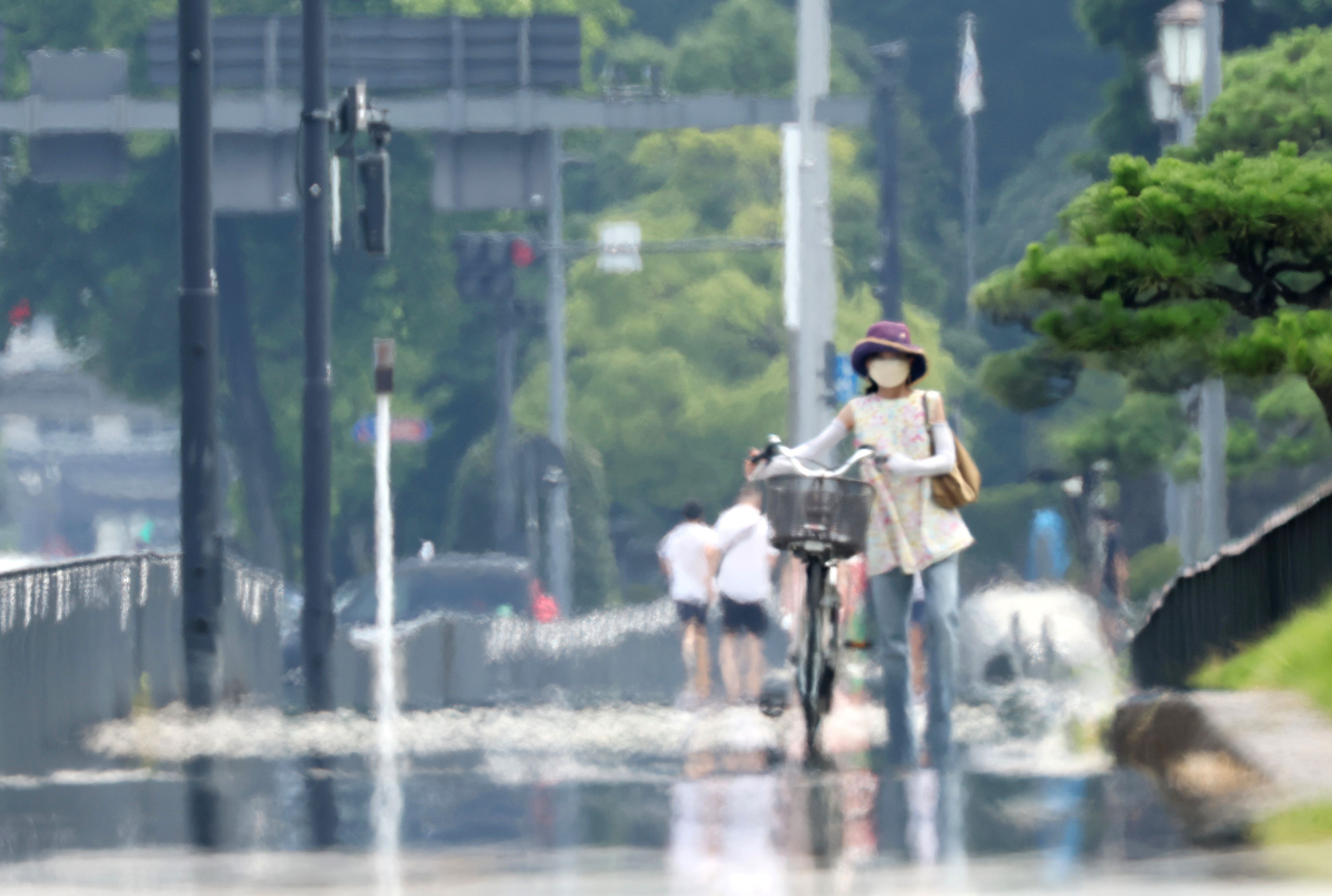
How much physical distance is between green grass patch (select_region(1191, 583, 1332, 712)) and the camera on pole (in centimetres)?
837

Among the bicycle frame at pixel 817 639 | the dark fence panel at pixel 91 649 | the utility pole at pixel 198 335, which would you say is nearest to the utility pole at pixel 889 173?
the dark fence panel at pixel 91 649

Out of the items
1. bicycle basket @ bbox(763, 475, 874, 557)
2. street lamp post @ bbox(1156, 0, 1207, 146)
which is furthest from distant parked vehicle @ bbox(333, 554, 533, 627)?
bicycle basket @ bbox(763, 475, 874, 557)

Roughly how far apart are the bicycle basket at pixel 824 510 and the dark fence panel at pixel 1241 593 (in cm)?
206

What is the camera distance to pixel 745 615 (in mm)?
17641

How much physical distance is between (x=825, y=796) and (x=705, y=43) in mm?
45775

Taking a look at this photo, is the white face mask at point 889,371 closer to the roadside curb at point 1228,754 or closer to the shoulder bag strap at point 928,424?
the shoulder bag strap at point 928,424

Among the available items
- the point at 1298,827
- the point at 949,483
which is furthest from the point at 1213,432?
the point at 1298,827

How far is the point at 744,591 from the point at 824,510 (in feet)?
25.4

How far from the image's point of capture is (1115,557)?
87.6 feet

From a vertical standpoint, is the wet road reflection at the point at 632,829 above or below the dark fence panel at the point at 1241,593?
below

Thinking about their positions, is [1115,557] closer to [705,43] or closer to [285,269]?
[285,269]

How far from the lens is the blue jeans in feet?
34.8

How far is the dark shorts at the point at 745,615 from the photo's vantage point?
1764cm

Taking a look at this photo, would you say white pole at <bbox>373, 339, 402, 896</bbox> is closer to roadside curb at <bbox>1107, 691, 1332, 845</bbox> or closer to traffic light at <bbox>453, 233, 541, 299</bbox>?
roadside curb at <bbox>1107, 691, 1332, 845</bbox>
